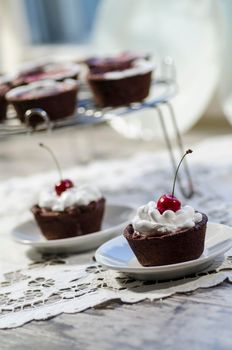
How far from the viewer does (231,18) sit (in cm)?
268

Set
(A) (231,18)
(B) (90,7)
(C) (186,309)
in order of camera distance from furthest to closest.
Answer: (B) (90,7), (A) (231,18), (C) (186,309)

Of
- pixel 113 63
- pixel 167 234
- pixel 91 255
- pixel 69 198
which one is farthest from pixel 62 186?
pixel 113 63

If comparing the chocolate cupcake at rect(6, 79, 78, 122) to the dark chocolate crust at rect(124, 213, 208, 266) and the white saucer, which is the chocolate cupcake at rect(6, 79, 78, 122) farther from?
the dark chocolate crust at rect(124, 213, 208, 266)

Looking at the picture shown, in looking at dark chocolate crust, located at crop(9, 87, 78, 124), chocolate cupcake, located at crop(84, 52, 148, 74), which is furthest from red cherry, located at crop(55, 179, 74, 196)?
chocolate cupcake, located at crop(84, 52, 148, 74)

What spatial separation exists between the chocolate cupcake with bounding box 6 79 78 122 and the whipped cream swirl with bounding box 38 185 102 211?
26cm

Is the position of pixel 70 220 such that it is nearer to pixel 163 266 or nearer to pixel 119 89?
pixel 163 266

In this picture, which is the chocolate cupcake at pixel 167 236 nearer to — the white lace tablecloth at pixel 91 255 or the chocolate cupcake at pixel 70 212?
the white lace tablecloth at pixel 91 255

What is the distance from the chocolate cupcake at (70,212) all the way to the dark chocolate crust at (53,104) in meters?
0.26

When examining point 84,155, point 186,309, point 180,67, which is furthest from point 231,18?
point 186,309

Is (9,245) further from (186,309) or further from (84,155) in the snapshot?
(84,155)

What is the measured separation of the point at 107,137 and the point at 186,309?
1741 millimetres

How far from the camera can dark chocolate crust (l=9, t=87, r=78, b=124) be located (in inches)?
75.4

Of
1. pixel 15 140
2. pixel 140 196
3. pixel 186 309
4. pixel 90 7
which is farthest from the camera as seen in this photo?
pixel 90 7

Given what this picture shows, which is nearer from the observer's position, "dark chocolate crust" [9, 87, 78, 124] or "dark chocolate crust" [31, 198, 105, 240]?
"dark chocolate crust" [31, 198, 105, 240]
